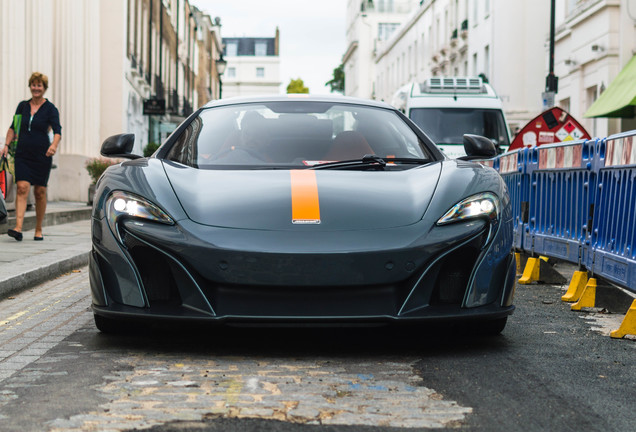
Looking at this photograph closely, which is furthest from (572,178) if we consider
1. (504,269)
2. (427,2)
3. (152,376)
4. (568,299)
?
(427,2)

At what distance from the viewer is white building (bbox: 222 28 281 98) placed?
132250mm

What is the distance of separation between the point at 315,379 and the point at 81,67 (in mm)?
22705

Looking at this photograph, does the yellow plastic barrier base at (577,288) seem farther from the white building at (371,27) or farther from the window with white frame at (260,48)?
the window with white frame at (260,48)

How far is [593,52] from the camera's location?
1039 inches

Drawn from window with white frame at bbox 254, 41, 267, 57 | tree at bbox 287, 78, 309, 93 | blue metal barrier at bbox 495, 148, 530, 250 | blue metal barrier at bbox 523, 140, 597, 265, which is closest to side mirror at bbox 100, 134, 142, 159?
blue metal barrier at bbox 523, 140, 597, 265

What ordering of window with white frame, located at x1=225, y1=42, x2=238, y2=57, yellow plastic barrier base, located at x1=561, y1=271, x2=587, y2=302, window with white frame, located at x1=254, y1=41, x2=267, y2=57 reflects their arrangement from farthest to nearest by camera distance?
window with white frame, located at x1=225, y1=42, x2=238, y2=57 → window with white frame, located at x1=254, y1=41, x2=267, y2=57 → yellow plastic barrier base, located at x1=561, y1=271, x2=587, y2=302

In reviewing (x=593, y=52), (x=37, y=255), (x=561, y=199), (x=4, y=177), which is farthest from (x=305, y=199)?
(x=593, y=52)

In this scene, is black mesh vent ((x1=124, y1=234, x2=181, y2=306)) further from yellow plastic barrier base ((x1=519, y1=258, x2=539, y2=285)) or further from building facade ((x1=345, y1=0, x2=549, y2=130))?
building facade ((x1=345, y1=0, x2=549, y2=130))

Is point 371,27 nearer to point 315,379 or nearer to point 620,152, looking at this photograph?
point 620,152

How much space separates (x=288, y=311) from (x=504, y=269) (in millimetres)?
1144

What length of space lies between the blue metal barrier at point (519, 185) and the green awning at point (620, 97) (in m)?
11.6

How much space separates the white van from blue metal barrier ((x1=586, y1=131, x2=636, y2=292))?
1174 cm

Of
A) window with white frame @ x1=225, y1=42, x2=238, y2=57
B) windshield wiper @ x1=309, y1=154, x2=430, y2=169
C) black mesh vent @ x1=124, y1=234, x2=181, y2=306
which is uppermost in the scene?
window with white frame @ x1=225, y1=42, x2=238, y2=57

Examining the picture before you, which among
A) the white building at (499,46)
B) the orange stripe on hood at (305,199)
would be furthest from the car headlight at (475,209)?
the white building at (499,46)
